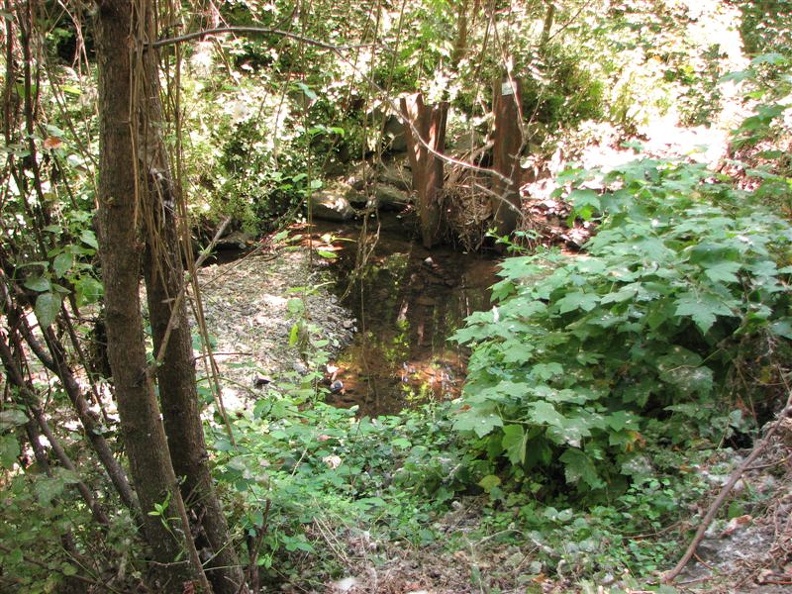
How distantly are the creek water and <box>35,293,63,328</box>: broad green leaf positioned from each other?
2.36 meters

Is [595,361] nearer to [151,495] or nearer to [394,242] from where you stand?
[151,495]

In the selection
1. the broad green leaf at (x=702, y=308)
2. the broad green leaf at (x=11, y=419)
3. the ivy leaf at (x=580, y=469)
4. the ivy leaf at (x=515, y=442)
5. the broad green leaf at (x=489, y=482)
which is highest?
the broad green leaf at (x=11, y=419)

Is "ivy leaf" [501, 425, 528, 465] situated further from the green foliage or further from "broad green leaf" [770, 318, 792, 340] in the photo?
"broad green leaf" [770, 318, 792, 340]

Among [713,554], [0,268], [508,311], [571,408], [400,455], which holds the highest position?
[0,268]

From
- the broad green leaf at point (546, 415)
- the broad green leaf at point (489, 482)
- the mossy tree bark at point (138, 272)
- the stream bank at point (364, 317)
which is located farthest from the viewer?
the stream bank at point (364, 317)

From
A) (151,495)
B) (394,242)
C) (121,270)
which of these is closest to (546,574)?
(151,495)

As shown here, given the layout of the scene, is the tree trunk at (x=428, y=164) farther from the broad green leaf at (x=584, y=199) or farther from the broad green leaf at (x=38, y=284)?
the broad green leaf at (x=38, y=284)

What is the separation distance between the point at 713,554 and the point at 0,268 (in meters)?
2.46

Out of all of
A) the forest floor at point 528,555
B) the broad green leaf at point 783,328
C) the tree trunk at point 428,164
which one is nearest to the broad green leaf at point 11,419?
the forest floor at point 528,555

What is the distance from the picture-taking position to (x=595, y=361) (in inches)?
119

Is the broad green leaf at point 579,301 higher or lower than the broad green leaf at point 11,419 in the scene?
lower

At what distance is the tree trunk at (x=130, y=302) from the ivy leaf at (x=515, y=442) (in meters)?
1.41

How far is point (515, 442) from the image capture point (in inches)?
108

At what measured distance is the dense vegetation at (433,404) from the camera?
1733 millimetres
